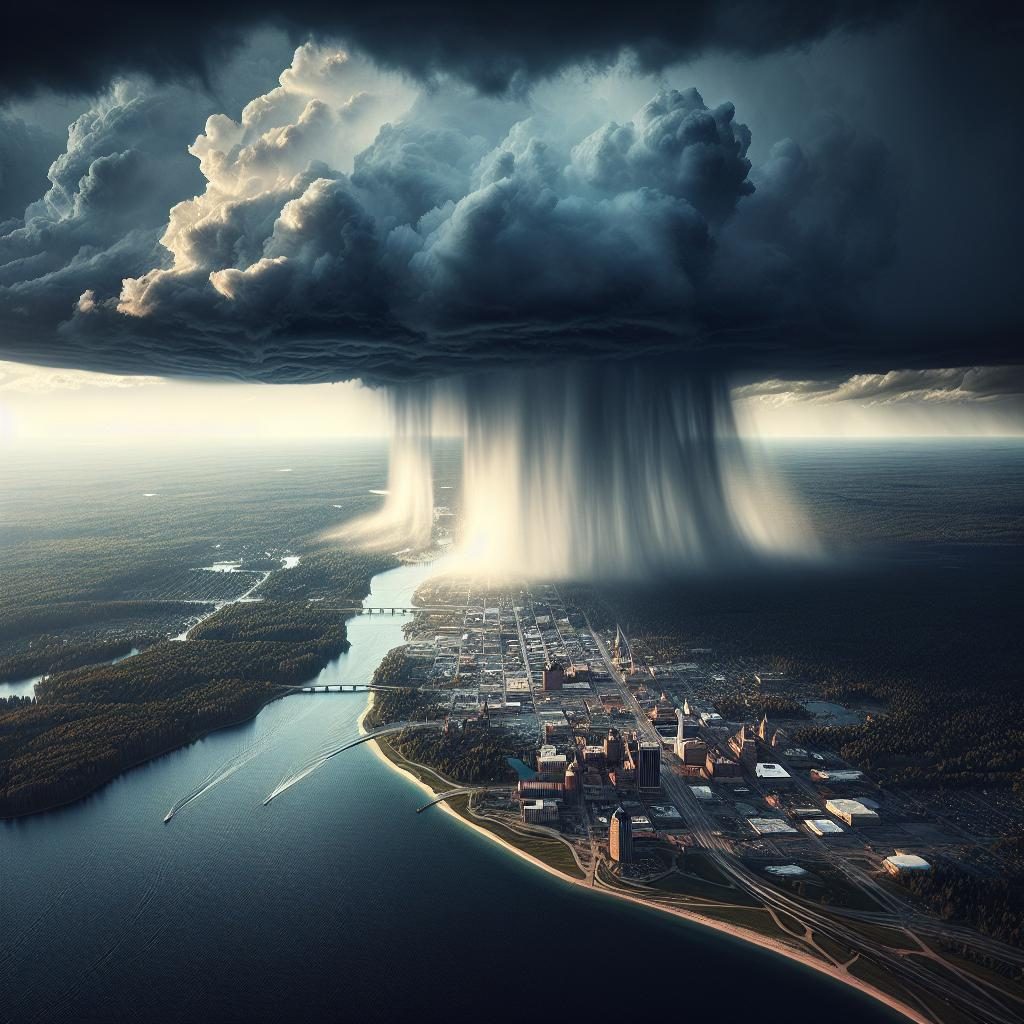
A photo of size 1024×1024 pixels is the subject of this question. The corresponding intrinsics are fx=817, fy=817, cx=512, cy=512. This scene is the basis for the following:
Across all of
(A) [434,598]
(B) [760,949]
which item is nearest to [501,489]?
(A) [434,598]

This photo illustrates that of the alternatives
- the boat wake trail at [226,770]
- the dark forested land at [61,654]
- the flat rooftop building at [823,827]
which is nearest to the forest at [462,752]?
the boat wake trail at [226,770]

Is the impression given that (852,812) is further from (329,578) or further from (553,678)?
(329,578)

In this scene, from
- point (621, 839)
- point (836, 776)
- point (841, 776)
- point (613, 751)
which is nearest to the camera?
point (621, 839)

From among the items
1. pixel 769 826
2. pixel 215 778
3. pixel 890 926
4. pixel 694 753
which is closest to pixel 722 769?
pixel 694 753

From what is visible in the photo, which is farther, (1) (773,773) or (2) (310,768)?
(2) (310,768)

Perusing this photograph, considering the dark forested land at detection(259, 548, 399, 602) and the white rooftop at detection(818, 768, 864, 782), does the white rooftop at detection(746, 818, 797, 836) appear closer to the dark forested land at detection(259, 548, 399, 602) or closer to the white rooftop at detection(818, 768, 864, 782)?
the white rooftop at detection(818, 768, 864, 782)

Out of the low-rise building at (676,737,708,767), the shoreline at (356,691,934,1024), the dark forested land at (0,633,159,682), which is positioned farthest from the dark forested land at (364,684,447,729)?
the dark forested land at (0,633,159,682)

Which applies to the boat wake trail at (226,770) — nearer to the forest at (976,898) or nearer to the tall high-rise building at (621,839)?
the tall high-rise building at (621,839)
